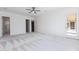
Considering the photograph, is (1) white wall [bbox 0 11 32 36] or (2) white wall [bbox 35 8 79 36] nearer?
(2) white wall [bbox 35 8 79 36]

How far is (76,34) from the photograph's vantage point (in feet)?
19.0

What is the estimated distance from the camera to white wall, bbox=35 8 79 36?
21.8 feet

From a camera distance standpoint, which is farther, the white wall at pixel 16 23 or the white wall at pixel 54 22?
the white wall at pixel 16 23

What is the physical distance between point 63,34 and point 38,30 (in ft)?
14.5

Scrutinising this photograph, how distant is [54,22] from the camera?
7719 millimetres

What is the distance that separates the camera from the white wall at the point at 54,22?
663cm

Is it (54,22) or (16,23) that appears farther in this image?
(16,23)

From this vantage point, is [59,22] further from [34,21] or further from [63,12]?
[34,21]
